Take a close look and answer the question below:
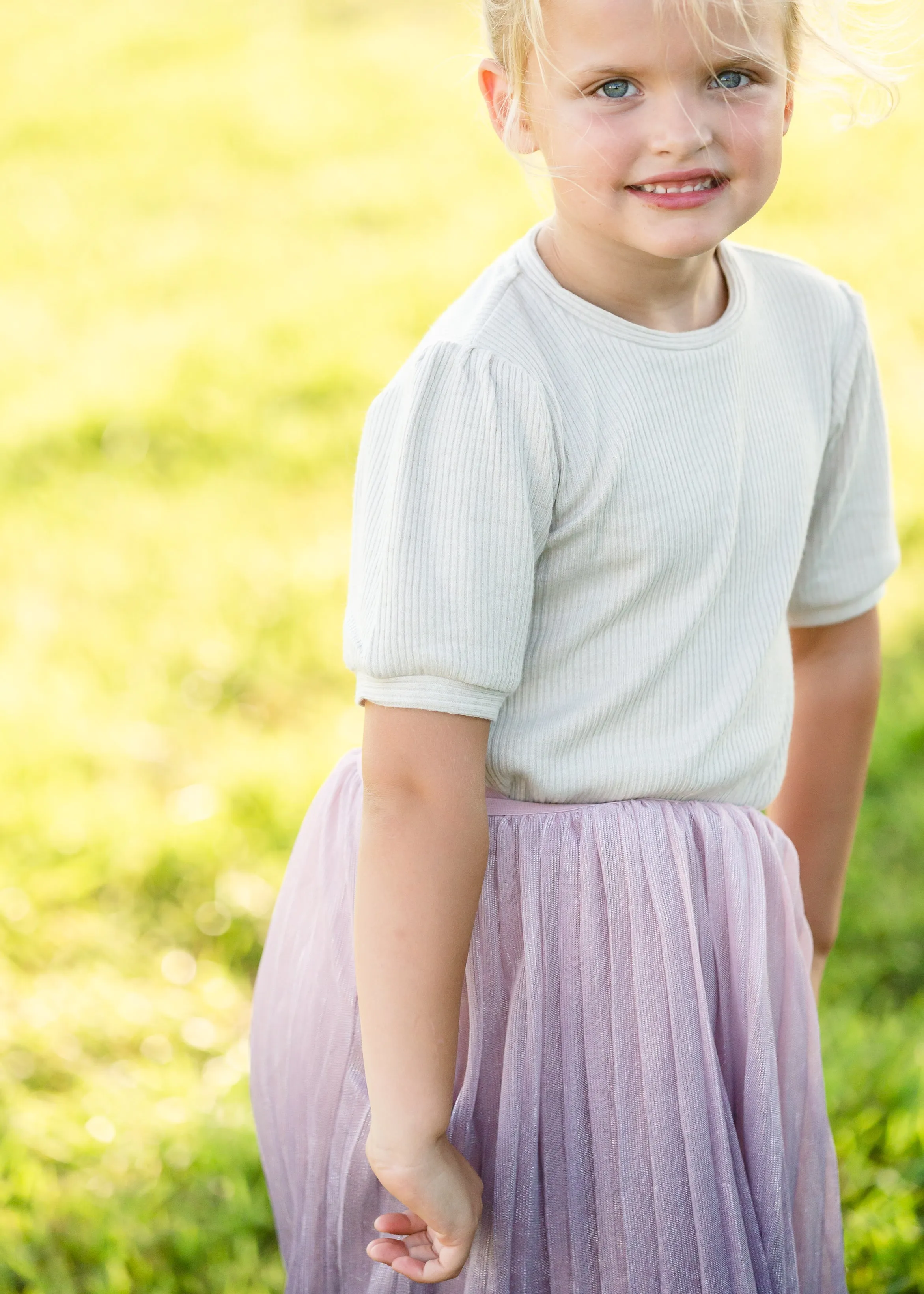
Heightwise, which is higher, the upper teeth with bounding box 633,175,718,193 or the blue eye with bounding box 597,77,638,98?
the blue eye with bounding box 597,77,638,98

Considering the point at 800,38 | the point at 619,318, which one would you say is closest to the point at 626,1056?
the point at 619,318

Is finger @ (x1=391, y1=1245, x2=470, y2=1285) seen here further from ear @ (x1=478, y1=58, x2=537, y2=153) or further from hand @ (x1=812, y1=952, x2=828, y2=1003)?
ear @ (x1=478, y1=58, x2=537, y2=153)

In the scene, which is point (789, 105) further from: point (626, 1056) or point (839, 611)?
point (626, 1056)

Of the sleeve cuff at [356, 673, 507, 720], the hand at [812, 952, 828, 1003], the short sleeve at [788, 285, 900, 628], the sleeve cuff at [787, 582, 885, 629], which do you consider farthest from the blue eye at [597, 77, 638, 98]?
the hand at [812, 952, 828, 1003]

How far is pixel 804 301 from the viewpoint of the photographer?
1.24 meters

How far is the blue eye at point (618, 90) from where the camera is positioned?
3.31 feet

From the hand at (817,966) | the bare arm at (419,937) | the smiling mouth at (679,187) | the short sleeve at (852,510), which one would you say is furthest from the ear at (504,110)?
the hand at (817,966)

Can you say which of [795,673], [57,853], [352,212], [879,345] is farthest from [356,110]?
[795,673]

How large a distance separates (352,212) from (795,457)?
4.10 meters

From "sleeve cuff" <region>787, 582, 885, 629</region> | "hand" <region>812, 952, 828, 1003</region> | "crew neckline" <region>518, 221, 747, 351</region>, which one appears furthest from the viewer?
→ "hand" <region>812, 952, 828, 1003</region>

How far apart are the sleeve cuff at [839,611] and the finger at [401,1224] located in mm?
673

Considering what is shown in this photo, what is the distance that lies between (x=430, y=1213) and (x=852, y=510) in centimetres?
74

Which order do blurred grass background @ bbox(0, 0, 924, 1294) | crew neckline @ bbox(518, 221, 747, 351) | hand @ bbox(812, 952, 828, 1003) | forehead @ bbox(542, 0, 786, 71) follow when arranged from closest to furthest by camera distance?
forehead @ bbox(542, 0, 786, 71) → crew neckline @ bbox(518, 221, 747, 351) → hand @ bbox(812, 952, 828, 1003) → blurred grass background @ bbox(0, 0, 924, 1294)

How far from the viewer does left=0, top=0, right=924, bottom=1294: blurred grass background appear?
5.90ft
